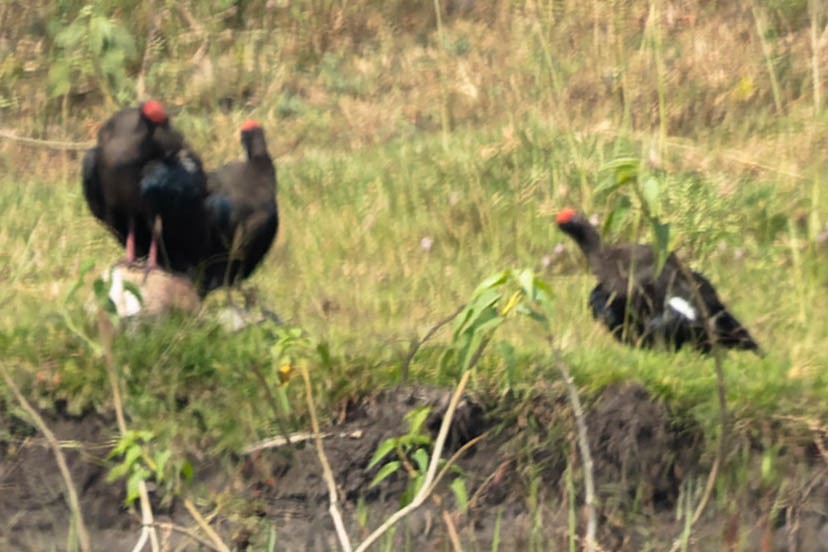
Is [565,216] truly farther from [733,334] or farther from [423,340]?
[423,340]

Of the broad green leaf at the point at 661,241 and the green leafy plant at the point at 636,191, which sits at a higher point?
the green leafy plant at the point at 636,191

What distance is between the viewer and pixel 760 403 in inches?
201

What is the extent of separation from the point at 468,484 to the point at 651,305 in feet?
4.43

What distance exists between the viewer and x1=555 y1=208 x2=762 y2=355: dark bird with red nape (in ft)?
19.2

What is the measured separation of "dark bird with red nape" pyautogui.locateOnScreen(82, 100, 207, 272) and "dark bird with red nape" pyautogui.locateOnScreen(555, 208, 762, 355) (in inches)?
60.1

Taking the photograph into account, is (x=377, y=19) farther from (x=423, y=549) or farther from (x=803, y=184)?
(x=423, y=549)

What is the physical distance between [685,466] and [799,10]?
548 centimetres

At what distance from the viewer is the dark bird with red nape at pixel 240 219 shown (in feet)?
20.6

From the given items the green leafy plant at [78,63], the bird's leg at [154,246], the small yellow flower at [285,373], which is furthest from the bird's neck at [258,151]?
the small yellow flower at [285,373]

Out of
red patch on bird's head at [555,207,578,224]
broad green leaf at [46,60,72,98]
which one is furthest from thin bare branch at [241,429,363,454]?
broad green leaf at [46,60,72,98]

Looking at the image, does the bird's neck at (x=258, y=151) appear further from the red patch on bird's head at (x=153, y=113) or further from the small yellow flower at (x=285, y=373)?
the small yellow flower at (x=285, y=373)

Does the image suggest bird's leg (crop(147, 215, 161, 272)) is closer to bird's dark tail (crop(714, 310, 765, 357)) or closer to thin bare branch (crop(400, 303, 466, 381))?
thin bare branch (crop(400, 303, 466, 381))

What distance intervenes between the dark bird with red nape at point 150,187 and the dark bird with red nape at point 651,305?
153cm

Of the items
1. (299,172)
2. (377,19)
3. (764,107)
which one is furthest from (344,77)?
(764,107)
